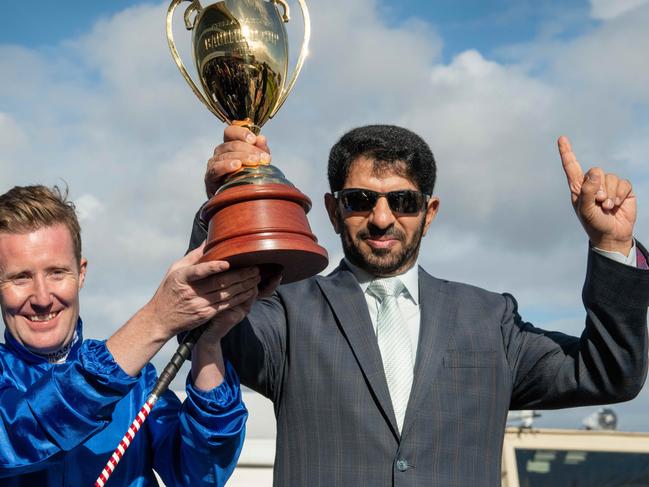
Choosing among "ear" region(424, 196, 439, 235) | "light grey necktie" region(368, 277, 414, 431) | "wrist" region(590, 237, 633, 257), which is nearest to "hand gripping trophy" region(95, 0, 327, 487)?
"light grey necktie" region(368, 277, 414, 431)

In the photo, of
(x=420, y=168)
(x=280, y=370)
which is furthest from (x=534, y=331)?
(x=280, y=370)

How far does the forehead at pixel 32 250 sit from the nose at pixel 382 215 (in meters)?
0.91

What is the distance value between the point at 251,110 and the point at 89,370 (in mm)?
857

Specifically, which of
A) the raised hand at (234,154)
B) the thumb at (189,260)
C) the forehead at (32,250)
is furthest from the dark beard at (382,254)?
the forehead at (32,250)

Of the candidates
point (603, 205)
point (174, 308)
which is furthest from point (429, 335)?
point (174, 308)

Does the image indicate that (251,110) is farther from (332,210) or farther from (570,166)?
(570,166)

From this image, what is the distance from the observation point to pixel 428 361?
107 inches

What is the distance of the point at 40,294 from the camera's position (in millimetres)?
2281

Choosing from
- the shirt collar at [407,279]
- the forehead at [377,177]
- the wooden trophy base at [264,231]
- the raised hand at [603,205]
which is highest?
the forehead at [377,177]

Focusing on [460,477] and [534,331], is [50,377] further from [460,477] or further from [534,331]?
[534,331]

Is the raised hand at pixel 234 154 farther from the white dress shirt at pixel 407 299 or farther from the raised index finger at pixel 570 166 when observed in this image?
the raised index finger at pixel 570 166

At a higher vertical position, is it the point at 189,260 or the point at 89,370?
the point at 189,260

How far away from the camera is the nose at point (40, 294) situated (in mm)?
2279

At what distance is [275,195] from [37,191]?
0.66 metres
